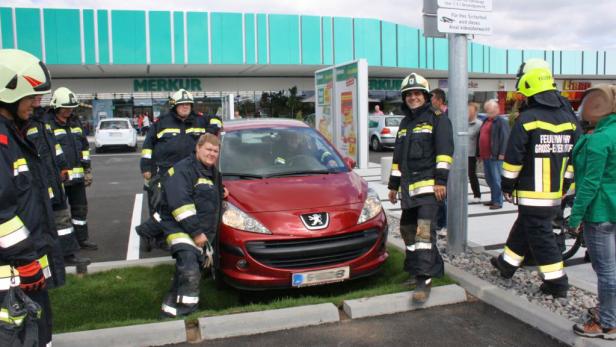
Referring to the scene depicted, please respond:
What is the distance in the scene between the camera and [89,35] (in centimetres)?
2650

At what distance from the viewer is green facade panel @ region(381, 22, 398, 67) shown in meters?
31.3

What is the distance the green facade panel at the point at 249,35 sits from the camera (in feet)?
94.0

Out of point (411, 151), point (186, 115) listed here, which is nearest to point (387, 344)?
point (411, 151)

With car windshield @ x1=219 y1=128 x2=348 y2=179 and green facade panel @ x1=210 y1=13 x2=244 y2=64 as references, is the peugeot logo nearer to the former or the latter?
car windshield @ x1=219 y1=128 x2=348 y2=179

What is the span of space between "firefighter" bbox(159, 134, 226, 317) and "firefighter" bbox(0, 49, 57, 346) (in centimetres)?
134

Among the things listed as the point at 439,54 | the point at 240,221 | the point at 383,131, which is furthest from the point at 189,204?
the point at 439,54

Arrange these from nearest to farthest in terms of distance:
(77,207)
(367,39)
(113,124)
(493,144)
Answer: (77,207) → (493,144) → (113,124) → (367,39)

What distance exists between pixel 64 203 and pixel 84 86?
1248 inches

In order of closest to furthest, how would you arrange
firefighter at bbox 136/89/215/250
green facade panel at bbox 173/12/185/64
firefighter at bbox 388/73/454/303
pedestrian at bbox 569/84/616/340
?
pedestrian at bbox 569/84/616/340 < firefighter at bbox 388/73/454/303 < firefighter at bbox 136/89/215/250 < green facade panel at bbox 173/12/185/64

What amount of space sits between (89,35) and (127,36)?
6.22ft

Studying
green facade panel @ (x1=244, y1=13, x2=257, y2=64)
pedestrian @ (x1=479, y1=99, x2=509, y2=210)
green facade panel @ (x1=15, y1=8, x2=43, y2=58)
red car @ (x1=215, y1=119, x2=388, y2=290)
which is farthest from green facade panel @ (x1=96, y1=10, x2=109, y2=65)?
red car @ (x1=215, y1=119, x2=388, y2=290)

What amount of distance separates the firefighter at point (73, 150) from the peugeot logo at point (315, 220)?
3401mm

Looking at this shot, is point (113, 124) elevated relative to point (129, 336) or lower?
elevated

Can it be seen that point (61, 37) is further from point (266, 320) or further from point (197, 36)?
point (266, 320)
